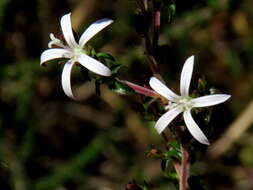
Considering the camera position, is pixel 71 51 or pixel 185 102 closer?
pixel 185 102

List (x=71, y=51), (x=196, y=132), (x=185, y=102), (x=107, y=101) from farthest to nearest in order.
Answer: (x=107, y=101), (x=71, y=51), (x=185, y=102), (x=196, y=132)

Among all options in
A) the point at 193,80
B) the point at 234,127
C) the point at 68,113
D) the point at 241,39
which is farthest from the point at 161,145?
the point at 193,80

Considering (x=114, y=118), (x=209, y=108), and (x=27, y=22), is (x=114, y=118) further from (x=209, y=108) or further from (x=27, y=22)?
(x=209, y=108)

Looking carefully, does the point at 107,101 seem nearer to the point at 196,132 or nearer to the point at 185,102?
the point at 185,102

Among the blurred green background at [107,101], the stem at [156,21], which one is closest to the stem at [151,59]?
the stem at [156,21]

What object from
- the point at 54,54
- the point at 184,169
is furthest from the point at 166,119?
the point at 54,54

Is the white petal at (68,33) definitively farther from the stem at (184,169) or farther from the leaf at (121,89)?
the stem at (184,169)
